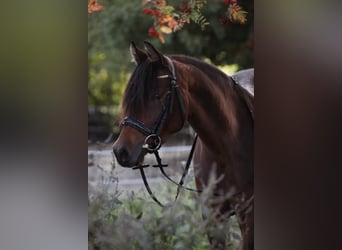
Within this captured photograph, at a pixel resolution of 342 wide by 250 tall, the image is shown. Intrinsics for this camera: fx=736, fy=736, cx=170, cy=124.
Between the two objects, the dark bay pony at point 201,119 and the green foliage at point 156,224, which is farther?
the green foliage at point 156,224

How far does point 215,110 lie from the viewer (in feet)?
14.2

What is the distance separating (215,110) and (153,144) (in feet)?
1.38

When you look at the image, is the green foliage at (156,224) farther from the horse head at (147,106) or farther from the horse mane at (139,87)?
the horse mane at (139,87)

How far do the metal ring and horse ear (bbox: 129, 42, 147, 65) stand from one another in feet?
1.42

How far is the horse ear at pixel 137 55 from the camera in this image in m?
4.20

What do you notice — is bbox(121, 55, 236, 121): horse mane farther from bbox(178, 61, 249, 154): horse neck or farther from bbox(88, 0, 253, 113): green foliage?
bbox(178, 61, 249, 154): horse neck

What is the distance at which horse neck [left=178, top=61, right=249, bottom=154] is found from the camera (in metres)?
4.28

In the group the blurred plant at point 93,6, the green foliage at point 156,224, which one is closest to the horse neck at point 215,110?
the green foliage at point 156,224

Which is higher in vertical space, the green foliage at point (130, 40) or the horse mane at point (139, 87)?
the green foliage at point (130, 40)

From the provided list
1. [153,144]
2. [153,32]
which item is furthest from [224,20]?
[153,144]

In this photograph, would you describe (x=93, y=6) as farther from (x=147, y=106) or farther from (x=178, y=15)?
(x=147, y=106)

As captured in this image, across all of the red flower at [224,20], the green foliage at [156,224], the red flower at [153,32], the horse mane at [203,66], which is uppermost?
the red flower at [224,20]
